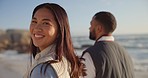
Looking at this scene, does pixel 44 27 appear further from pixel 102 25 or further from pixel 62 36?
pixel 102 25

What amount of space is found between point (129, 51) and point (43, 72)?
25.8ft

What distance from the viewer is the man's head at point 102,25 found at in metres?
1.52

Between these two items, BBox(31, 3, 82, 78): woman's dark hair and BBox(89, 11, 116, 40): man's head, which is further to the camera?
BBox(89, 11, 116, 40): man's head

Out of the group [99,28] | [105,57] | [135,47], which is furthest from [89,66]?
[135,47]

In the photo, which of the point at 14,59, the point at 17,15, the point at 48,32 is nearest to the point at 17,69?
the point at 14,59

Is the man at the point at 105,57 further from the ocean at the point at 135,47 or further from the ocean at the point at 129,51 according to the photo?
the ocean at the point at 135,47

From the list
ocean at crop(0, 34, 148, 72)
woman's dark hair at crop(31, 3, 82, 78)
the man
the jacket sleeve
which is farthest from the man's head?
ocean at crop(0, 34, 148, 72)

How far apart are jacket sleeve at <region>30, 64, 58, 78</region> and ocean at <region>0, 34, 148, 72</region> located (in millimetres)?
2543

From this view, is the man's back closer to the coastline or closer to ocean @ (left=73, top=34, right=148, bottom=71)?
the coastline

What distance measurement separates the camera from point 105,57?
138 centimetres

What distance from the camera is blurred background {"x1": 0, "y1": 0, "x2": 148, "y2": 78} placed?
476 centimetres

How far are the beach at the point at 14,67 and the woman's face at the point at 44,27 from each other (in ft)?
13.2

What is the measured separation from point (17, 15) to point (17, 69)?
91 cm

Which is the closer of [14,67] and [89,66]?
[89,66]
